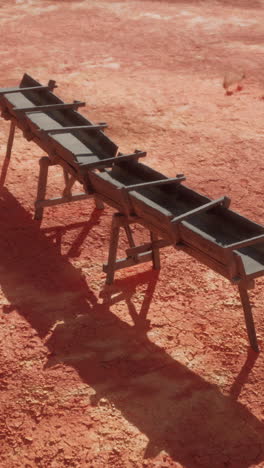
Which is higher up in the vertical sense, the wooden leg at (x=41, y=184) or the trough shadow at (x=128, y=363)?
the wooden leg at (x=41, y=184)

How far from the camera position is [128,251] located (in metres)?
6.87

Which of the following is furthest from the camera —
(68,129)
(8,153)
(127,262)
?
(8,153)

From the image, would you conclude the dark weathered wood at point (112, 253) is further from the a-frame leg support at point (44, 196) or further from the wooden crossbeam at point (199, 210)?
the a-frame leg support at point (44, 196)

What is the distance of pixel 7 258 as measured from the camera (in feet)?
24.8

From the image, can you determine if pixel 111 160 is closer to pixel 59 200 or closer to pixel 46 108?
pixel 59 200

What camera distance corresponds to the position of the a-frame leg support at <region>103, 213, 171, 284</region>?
679 cm

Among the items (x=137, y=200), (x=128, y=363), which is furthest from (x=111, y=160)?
(x=128, y=363)

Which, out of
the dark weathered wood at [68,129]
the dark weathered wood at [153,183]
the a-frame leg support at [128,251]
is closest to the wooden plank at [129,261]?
the a-frame leg support at [128,251]

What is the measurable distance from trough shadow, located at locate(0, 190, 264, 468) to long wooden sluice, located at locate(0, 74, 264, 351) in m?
0.54

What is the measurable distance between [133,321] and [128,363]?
667 millimetres

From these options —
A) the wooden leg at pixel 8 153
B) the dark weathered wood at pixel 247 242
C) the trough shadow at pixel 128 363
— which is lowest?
the trough shadow at pixel 128 363

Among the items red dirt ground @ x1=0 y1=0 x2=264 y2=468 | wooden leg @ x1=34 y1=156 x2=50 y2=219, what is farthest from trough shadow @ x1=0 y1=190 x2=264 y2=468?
wooden leg @ x1=34 y1=156 x2=50 y2=219

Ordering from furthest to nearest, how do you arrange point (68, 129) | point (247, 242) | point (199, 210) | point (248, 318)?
point (68, 129) < point (248, 318) < point (199, 210) < point (247, 242)

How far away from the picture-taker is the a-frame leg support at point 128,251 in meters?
6.79
